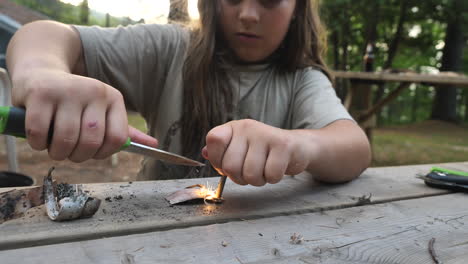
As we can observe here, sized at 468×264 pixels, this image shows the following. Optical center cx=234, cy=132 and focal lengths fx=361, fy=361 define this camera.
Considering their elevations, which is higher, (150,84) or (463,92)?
(150,84)

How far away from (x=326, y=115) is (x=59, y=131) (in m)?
0.92

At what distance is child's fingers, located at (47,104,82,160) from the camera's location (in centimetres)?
68

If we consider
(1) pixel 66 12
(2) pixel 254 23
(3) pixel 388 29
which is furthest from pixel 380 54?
(2) pixel 254 23

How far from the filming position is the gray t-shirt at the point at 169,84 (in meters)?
1.42

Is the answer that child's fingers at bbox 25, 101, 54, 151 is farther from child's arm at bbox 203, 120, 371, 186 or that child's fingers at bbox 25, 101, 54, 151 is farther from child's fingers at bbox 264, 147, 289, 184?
child's fingers at bbox 264, 147, 289, 184

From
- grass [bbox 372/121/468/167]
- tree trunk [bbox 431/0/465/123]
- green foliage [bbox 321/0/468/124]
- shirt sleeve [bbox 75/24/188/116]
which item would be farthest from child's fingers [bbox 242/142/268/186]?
tree trunk [bbox 431/0/465/123]

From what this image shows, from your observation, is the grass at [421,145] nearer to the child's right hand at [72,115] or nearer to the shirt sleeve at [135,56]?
the shirt sleeve at [135,56]

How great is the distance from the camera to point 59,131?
68 centimetres

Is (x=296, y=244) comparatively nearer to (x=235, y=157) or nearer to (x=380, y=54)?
(x=235, y=157)

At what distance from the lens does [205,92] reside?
4.93 ft

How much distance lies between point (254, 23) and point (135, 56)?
51 cm

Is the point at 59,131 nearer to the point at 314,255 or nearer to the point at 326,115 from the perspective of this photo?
the point at 314,255

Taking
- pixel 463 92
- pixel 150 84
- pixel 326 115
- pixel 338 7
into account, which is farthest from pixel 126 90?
pixel 463 92

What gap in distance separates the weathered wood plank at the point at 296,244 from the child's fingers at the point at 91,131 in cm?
19
